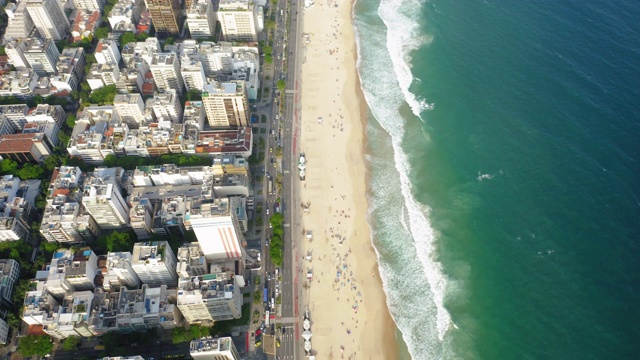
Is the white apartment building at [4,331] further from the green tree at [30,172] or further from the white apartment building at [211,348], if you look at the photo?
the white apartment building at [211,348]

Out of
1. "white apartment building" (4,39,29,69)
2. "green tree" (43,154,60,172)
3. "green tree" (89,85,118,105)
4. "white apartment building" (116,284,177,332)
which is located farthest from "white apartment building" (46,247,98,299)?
"white apartment building" (4,39,29,69)

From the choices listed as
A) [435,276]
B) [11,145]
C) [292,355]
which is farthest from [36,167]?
[435,276]

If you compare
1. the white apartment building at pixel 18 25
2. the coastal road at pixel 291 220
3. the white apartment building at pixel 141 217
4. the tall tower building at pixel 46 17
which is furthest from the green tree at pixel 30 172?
the coastal road at pixel 291 220

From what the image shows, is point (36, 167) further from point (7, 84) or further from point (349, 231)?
point (349, 231)

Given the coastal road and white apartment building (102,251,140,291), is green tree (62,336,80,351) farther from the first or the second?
the coastal road

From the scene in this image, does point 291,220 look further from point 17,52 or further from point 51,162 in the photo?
point 17,52

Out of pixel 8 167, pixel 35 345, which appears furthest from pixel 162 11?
pixel 35 345
